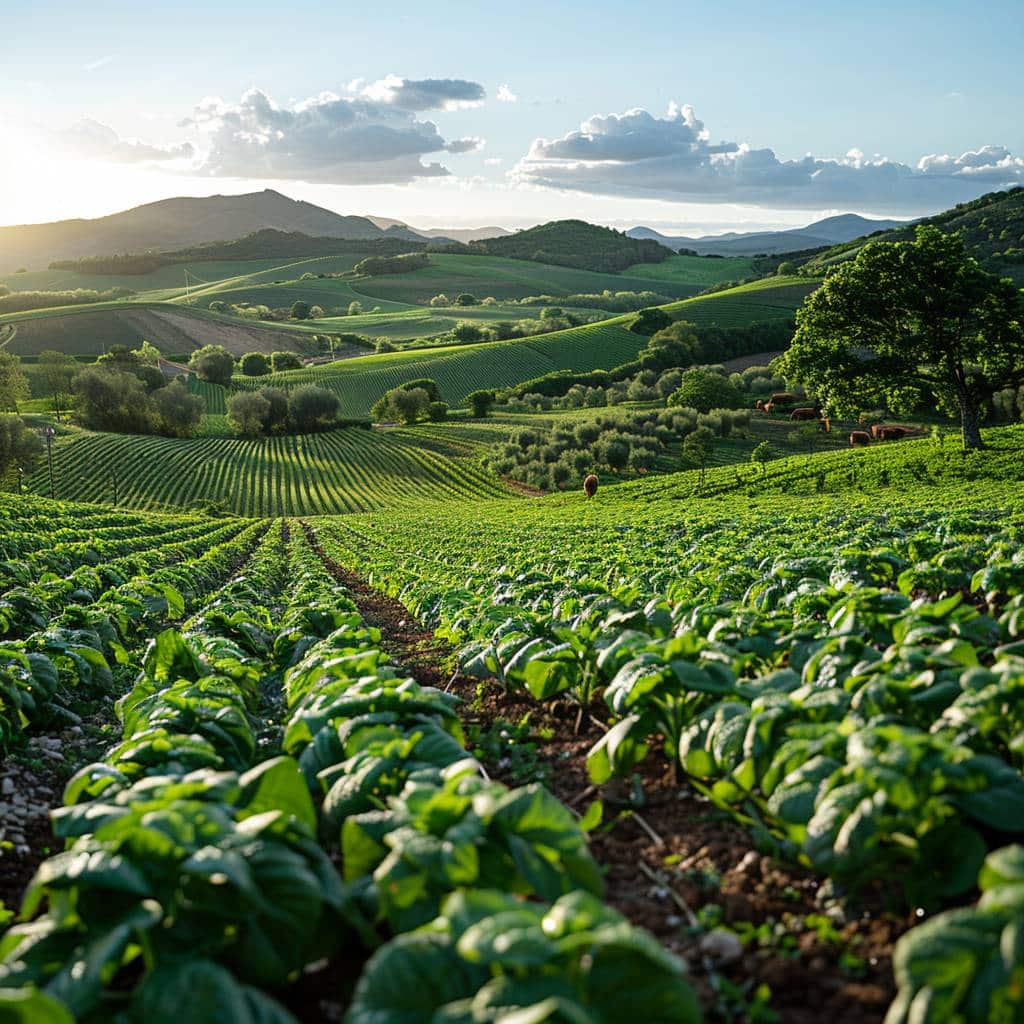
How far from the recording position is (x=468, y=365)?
126 meters

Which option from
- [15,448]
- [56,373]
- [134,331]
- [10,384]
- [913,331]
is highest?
[134,331]

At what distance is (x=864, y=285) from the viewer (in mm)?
36531

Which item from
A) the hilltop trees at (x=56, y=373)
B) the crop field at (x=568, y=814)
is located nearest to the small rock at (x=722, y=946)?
the crop field at (x=568, y=814)

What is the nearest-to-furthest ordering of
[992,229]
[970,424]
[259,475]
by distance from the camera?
[970,424], [259,475], [992,229]

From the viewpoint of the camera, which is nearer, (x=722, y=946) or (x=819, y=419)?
(x=722, y=946)

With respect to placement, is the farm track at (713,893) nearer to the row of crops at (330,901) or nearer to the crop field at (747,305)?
the row of crops at (330,901)

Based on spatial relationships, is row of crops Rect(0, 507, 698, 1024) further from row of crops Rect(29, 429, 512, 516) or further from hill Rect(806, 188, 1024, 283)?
hill Rect(806, 188, 1024, 283)

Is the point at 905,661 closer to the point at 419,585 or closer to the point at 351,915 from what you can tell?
the point at 351,915

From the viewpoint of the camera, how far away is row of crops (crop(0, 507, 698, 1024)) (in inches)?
95.3

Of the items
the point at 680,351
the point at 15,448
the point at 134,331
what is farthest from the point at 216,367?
the point at 680,351

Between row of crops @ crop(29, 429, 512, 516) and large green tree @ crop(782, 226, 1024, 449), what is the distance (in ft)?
113

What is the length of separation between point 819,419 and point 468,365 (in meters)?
62.7

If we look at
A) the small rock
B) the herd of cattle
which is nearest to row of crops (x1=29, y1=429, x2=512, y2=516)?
the herd of cattle

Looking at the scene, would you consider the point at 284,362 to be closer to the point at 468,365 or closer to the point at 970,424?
the point at 468,365
